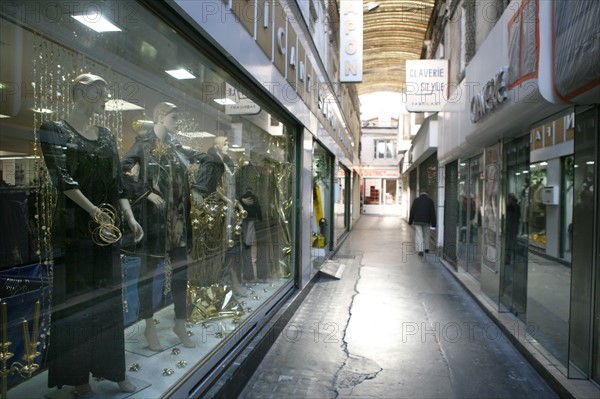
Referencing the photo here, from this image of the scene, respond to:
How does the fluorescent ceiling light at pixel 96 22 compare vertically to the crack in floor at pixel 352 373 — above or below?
above

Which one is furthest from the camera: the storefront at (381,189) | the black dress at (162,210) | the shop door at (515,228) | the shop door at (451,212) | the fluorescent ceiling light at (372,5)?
the storefront at (381,189)

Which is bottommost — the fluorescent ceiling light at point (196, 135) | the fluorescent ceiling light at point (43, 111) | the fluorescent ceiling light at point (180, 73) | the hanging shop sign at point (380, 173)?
the fluorescent ceiling light at point (43, 111)

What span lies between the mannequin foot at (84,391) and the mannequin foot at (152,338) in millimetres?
766

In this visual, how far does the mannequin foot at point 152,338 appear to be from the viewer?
314 cm

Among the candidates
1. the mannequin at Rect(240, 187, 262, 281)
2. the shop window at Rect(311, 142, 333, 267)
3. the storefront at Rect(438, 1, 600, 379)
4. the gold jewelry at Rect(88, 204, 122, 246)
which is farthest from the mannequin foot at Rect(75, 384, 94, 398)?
the shop window at Rect(311, 142, 333, 267)

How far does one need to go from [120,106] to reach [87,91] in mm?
609

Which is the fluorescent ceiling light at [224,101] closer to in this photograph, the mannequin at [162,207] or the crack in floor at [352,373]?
the mannequin at [162,207]

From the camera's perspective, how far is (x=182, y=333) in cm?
340

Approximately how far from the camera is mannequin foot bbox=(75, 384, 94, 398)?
2.31 metres

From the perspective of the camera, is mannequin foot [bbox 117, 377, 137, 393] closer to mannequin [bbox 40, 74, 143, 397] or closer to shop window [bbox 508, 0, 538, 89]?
mannequin [bbox 40, 74, 143, 397]

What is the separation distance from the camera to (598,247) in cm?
330

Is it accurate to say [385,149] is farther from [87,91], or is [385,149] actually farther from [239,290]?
[87,91]

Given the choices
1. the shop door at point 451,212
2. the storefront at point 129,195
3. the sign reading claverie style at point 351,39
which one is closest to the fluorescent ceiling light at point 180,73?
the storefront at point 129,195

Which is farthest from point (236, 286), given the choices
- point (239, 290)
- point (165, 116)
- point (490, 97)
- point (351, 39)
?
point (351, 39)
